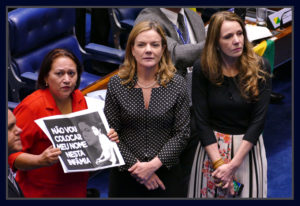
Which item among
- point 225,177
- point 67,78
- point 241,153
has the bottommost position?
point 225,177

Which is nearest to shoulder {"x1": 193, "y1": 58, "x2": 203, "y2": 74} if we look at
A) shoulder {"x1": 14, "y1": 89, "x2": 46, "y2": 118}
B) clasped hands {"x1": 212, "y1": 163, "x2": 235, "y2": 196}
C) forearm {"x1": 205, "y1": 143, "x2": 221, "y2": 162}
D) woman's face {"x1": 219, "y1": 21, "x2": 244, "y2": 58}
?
woman's face {"x1": 219, "y1": 21, "x2": 244, "y2": 58}

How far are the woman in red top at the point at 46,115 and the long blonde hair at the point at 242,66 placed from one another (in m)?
0.58

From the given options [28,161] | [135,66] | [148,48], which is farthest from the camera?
[135,66]

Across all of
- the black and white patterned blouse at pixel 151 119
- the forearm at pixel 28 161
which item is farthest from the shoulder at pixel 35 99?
the black and white patterned blouse at pixel 151 119

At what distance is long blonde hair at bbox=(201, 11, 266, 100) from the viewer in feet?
9.22

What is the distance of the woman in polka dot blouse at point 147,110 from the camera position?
280 centimetres

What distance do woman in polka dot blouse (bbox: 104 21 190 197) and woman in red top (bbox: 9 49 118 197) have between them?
0.49ft

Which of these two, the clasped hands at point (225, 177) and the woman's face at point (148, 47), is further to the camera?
the clasped hands at point (225, 177)

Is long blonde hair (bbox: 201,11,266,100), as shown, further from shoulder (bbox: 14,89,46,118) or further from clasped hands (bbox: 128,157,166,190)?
shoulder (bbox: 14,89,46,118)

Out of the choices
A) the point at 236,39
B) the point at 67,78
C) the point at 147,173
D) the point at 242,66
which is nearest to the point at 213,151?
Answer: the point at 147,173

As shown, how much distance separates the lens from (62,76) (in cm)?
264

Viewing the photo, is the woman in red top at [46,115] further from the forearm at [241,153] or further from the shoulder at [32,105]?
the forearm at [241,153]

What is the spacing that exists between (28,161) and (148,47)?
77 cm

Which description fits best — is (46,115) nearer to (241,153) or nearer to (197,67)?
(197,67)
